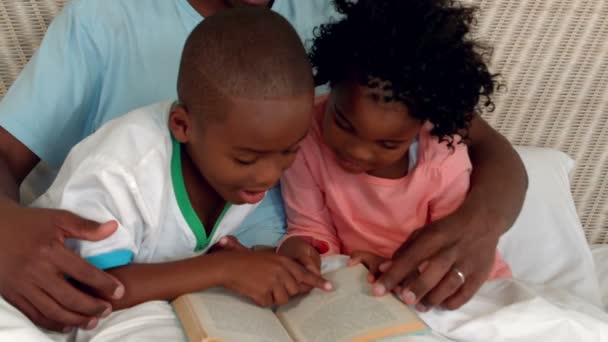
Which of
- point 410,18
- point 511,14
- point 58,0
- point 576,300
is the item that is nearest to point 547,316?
point 576,300

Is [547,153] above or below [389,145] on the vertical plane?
below

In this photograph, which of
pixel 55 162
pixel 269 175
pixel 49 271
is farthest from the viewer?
pixel 55 162

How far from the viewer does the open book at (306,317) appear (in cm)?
85

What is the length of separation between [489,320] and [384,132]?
293mm

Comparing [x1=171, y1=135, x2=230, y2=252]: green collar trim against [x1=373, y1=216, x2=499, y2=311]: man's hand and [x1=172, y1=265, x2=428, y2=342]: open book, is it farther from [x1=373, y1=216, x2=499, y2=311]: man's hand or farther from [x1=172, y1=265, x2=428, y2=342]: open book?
[x1=373, y1=216, x2=499, y2=311]: man's hand

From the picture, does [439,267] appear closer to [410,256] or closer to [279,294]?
[410,256]

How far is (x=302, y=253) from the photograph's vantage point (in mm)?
1058

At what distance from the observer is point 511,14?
1.49m

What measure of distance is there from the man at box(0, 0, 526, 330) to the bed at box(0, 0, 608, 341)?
8 centimetres

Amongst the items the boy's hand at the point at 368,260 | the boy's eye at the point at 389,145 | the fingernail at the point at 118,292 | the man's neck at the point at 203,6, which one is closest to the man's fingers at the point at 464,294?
the boy's hand at the point at 368,260

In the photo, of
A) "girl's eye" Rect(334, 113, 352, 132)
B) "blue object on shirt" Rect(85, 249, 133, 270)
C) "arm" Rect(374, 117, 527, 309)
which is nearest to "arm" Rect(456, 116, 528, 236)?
"arm" Rect(374, 117, 527, 309)

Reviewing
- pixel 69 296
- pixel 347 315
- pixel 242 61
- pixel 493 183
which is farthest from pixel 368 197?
pixel 69 296

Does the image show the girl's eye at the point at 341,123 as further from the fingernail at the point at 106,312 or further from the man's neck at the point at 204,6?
the fingernail at the point at 106,312

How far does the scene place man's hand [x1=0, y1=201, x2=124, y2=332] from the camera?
833 millimetres
